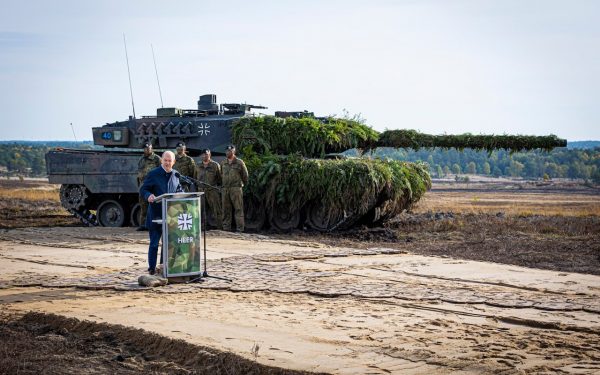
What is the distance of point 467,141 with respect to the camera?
2295 cm

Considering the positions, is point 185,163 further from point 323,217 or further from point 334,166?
point 323,217

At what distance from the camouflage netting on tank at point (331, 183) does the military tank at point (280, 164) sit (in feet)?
0.07

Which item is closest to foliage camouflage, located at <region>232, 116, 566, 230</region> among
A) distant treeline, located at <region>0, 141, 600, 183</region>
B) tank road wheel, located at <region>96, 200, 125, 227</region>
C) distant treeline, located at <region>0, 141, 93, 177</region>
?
tank road wheel, located at <region>96, 200, 125, 227</region>

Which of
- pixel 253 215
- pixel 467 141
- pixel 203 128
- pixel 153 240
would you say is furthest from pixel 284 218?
pixel 153 240

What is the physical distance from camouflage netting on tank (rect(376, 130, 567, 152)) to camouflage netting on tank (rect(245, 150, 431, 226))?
160 cm

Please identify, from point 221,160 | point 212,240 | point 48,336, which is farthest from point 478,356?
point 221,160

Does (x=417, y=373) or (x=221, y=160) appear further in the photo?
(x=221, y=160)

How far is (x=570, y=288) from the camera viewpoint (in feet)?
37.4

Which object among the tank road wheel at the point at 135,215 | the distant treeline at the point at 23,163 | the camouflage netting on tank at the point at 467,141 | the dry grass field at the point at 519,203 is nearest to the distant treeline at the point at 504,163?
the distant treeline at the point at 23,163

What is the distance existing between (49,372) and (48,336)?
1.29m

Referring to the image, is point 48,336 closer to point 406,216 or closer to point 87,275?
point 87,275

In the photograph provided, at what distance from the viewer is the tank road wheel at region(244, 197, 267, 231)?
2158 centimetres

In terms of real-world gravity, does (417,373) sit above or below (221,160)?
below

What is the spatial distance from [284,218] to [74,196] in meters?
5.23
